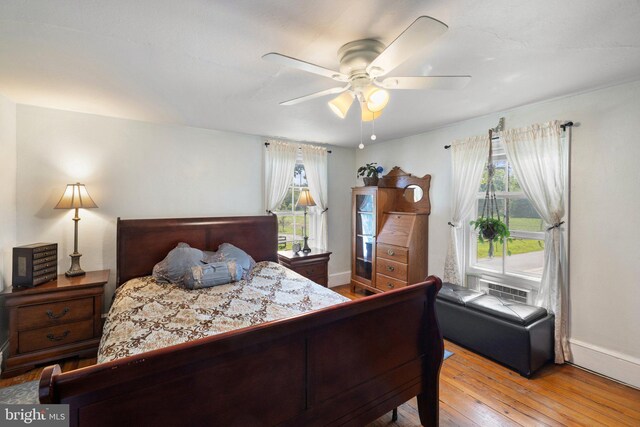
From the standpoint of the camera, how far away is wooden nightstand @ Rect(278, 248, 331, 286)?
12.1ft

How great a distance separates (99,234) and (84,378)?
2.70 metres

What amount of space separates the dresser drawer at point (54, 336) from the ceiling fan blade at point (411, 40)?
10.8ft

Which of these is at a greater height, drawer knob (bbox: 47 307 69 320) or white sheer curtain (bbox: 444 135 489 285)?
white sheer curtain (bbox: 444 135 489 285)

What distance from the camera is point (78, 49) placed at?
1700 millimetres

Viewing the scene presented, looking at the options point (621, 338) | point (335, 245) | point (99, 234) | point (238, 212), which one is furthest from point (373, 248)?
point (99, 234)

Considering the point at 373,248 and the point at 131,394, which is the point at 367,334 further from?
the point at 373,248

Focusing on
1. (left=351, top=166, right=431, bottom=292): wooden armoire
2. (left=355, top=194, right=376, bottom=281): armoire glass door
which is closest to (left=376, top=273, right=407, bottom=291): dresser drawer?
(left=351, top=166, right=431, bottom=292): wooden armoire

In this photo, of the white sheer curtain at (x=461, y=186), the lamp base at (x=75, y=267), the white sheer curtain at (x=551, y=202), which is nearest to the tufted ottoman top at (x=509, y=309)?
the white sheer curtain at (x=551, y=202)

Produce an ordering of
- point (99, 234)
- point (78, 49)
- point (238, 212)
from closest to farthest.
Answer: point (78, 49) → point (99, 234) → point (238, 212)

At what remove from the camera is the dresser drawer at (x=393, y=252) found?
3611mm

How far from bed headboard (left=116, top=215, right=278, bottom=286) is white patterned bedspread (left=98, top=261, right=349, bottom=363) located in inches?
9.8

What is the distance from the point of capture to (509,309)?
2541 mm

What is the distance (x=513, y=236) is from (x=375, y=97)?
243cm

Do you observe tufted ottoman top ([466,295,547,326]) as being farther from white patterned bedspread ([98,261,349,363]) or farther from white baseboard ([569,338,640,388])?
white patterned bedspread ([98,261,349,363])
